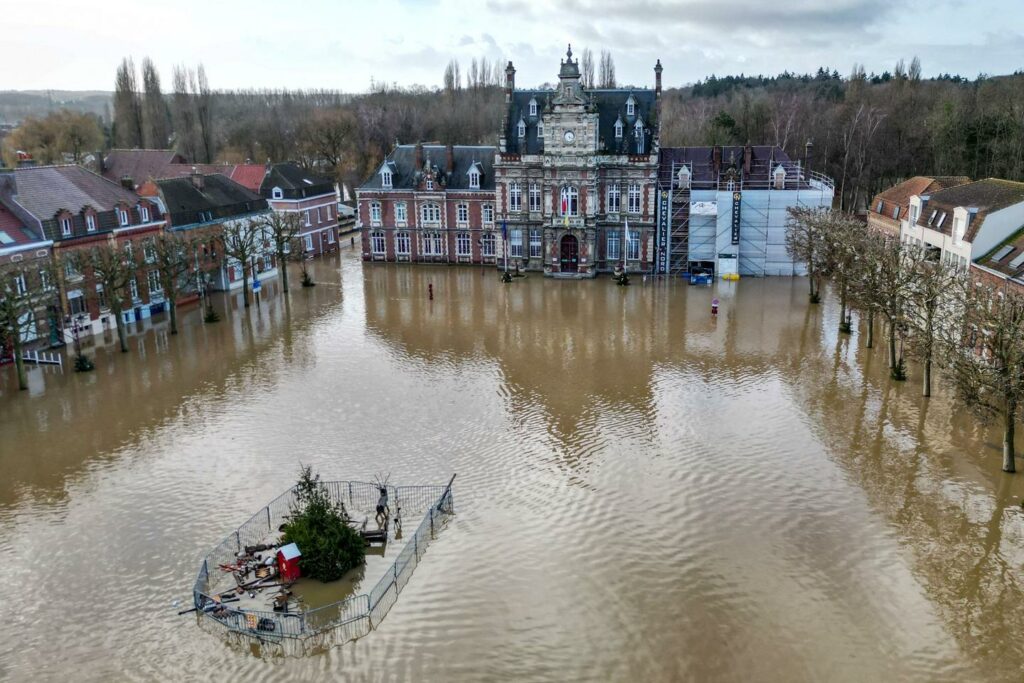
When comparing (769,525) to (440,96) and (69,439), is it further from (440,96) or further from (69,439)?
(440,96)

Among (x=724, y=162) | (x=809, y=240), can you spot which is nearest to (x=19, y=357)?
(x=809, y=240)

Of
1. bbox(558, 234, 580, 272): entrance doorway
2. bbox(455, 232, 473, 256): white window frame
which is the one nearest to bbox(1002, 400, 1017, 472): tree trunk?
bbox(558, 234, 580, 272): entrance doorway

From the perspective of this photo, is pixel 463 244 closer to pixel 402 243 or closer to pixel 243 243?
pixel 402 243

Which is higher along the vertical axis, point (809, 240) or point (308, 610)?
point (809, 240)

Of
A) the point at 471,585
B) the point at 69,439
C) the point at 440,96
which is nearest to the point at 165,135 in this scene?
the point at 440,96

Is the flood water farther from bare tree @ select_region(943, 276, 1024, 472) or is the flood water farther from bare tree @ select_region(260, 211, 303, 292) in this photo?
bare tree @ select_region(260, 211, 303, 292)
